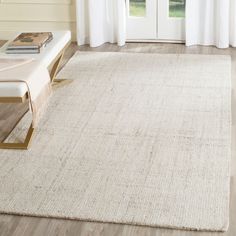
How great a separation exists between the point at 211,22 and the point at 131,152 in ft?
7.46

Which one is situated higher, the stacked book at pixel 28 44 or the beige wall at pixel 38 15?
the stacked book at pixel 28 44

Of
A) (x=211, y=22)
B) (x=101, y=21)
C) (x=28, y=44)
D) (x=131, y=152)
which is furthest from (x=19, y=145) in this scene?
(x=211, y=22)

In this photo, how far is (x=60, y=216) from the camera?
2562mm

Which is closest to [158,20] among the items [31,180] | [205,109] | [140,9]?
[140,9]

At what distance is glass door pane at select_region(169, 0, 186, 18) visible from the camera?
510cm

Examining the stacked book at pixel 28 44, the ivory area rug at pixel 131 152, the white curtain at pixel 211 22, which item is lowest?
the ivory area rug at pixel 131 152

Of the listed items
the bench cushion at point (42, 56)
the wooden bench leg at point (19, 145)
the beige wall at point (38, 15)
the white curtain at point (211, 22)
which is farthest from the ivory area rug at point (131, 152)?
the beige wall at point (38, 15)

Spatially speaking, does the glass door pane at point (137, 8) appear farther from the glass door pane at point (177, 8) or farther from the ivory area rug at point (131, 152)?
the ivory area rug at point (131, 152)

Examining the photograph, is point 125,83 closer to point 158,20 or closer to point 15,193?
point 158,20

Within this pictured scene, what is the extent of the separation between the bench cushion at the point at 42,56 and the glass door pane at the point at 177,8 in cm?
141

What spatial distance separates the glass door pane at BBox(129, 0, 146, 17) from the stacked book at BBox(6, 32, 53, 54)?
4.87ft

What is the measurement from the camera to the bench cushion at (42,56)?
306cm

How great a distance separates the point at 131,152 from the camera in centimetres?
313

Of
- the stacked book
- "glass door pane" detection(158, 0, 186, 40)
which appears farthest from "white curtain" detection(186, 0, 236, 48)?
the stacked book
